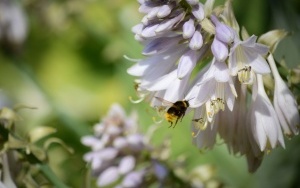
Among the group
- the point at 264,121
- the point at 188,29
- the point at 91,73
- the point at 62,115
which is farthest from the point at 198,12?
the point at 91,73

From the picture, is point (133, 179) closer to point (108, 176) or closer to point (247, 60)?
point (108, 176)

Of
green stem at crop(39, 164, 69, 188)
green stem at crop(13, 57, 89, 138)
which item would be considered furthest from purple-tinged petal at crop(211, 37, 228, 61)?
green stem at crop(13, 57, 89, 138)

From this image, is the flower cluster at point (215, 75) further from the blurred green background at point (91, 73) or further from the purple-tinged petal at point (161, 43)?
the blurred green background at point (91, 73)

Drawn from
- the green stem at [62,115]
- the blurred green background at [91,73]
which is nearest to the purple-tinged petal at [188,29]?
the blurred green background at [91,73]

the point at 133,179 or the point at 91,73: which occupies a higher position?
the point at 91,73

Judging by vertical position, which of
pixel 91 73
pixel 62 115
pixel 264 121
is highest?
pixel 91 73

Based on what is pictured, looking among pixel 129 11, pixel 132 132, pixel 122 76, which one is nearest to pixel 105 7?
pixel 129 11
